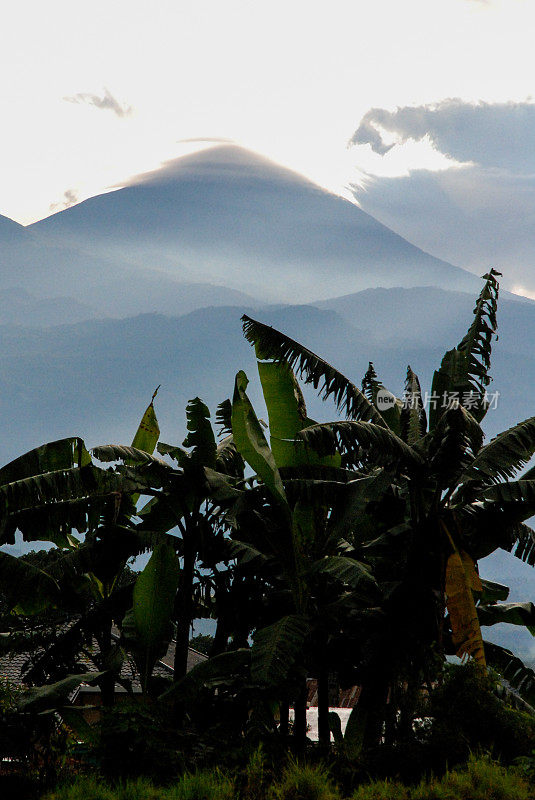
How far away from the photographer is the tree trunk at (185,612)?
13.1 meters

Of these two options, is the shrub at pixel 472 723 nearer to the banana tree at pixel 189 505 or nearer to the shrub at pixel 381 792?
the shrub at pixel 381 792

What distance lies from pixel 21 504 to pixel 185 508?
8.52 feet

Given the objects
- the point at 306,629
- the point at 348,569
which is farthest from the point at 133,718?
the point at 348,569

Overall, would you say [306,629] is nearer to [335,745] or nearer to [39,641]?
[335,745]

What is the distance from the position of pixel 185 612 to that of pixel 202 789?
556 centimetres

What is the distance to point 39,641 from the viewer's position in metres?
15.0

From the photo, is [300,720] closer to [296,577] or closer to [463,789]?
[296,577]

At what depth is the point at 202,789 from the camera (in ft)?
25.4

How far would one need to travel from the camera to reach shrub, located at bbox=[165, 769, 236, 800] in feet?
24.9

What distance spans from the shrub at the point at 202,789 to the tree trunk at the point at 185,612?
5001 millimetres

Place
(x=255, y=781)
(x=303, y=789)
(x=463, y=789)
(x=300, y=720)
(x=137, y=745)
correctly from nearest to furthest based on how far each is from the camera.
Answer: (x=303, y=789), (x=463, y=789), (x=255, y=781), (x=137, y=745), (x=300, y=720)

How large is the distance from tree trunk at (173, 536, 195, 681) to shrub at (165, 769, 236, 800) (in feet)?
16.4

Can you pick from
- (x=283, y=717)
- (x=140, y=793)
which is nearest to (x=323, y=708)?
(x=283, y=717)

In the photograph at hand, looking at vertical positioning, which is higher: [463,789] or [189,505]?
[189,505]
